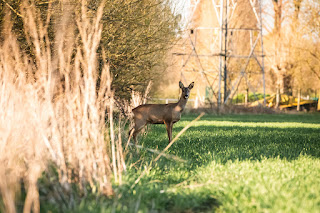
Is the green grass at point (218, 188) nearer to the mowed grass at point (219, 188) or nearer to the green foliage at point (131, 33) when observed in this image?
the mowed grass at point (219, 188)

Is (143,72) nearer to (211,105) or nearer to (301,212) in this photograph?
(301,212)

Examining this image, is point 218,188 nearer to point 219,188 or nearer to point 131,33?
point 219,188

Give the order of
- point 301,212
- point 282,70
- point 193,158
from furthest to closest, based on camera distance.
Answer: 1. point 282,70
2. point 193,158
3. point 301,212

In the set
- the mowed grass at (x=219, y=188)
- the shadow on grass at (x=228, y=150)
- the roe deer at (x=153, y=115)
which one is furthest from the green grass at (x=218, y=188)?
the roe deer at (x=153, y=115)

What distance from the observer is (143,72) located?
12680 mm

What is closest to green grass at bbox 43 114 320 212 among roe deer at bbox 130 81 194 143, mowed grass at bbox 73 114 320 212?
mowed grass at bbox 73 114 320 212

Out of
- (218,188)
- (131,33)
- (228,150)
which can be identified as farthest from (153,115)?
(218,188)

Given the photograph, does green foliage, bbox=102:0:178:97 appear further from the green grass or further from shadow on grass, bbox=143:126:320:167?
the green grass

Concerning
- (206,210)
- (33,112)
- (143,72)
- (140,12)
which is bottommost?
(206,210)

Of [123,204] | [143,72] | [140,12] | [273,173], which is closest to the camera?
[123,204]

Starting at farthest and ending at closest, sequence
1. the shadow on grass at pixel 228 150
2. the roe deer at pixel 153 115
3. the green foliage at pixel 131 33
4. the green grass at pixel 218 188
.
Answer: the roe deer at pixel 153 115 < the green foliage at pixel 131 33 < the shadow on grass at pixel 228 150 < the green grass at pixel 218 188

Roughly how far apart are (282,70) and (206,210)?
111 feet

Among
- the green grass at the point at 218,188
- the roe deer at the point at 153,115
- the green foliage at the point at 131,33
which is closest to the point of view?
the green grass at the point at 218,188

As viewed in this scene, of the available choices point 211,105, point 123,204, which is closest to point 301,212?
point 123,204
